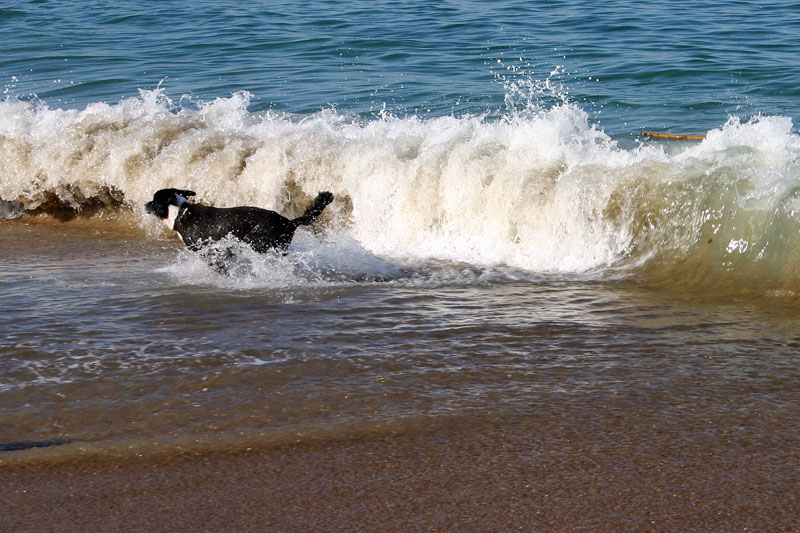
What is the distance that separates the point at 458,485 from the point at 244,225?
3.68 meters

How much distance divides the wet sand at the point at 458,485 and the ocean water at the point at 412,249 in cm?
17

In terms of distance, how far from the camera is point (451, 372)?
5.09 meters

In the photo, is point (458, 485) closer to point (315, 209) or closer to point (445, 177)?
point (315, 209)

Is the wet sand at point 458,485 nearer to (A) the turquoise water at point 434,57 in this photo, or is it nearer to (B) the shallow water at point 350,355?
(B) the shallow water at point 350,355

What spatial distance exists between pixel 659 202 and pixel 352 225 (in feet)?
9.20

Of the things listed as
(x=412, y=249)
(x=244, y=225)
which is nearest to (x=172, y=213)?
(x=244, y=225)

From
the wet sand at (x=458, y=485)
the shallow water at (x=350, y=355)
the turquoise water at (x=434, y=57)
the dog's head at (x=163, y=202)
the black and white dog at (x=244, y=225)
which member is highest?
the turquoise water at (x=434, y=57)

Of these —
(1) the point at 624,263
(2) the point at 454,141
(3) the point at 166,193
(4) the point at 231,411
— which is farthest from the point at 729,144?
(4) the point at 231,411

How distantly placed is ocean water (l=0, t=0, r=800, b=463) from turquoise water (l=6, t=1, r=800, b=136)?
3.4 inches

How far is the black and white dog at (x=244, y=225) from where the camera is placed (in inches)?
282

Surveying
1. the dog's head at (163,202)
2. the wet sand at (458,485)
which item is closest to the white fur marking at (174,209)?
the dog's head at (163,202)

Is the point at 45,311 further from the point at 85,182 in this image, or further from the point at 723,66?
the point at 723,66

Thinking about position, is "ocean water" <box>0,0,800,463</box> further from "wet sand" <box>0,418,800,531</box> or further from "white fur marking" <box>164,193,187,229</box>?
"white fur marking" <box>164,193,187,229</box>

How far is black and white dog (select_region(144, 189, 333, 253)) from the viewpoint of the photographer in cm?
715
